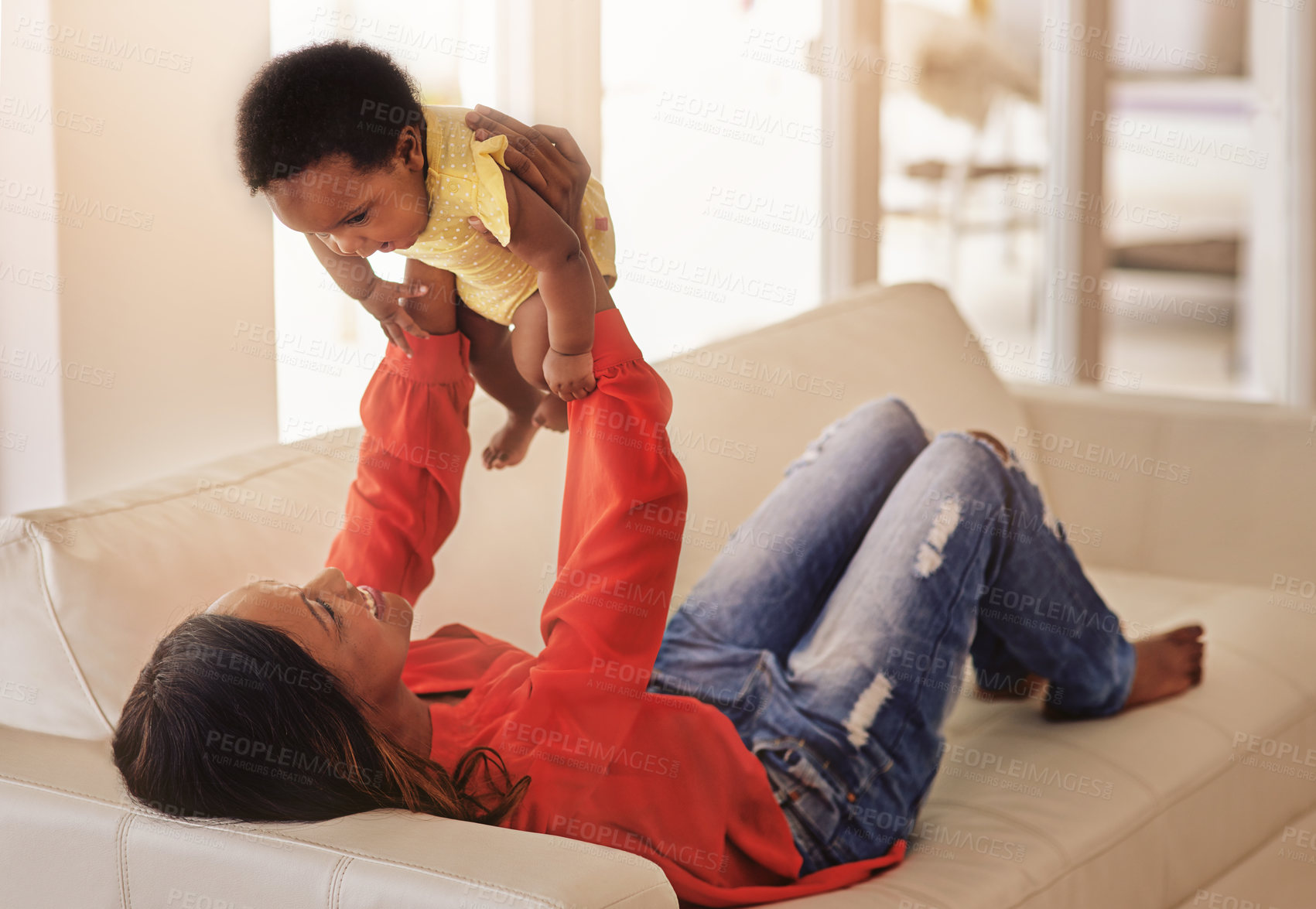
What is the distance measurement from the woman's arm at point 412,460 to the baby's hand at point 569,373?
94mm

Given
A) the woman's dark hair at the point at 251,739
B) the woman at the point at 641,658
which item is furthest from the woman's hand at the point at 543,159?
the woman's dark hair at the point at 251,739

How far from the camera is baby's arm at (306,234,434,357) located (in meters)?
0.82

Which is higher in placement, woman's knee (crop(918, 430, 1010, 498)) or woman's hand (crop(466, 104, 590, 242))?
woman's hand (crop(466, 104, 590, 242))

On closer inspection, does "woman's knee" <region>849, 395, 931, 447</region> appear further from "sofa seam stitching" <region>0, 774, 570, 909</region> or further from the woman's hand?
"sofa seam stitching" <region>0, 774, 570, 909</region>

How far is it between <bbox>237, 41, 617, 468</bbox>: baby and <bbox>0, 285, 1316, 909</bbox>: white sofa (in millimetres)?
155

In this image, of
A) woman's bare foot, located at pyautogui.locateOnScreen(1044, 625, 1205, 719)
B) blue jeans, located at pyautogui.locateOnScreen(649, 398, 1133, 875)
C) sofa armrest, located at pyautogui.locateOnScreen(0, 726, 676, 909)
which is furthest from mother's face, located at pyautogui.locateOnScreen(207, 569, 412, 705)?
woman's bare foot, located at pyautogui.locateOnScreen(1044, 625, 1205, 719)

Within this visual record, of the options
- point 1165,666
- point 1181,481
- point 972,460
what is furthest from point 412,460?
point 1181,481

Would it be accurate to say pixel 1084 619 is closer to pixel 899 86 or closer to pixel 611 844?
pixel 611 844

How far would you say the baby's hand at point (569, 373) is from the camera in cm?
80

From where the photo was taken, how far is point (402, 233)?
2.50 feet

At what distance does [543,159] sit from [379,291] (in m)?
0.16

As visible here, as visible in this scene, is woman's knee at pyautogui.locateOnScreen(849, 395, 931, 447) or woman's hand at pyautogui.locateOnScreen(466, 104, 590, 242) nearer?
woman's hand at pyautogui.locateOnScreen(466, 104, 590, 242)

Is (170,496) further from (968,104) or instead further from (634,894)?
(968,104)

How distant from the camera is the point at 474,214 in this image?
763mm
